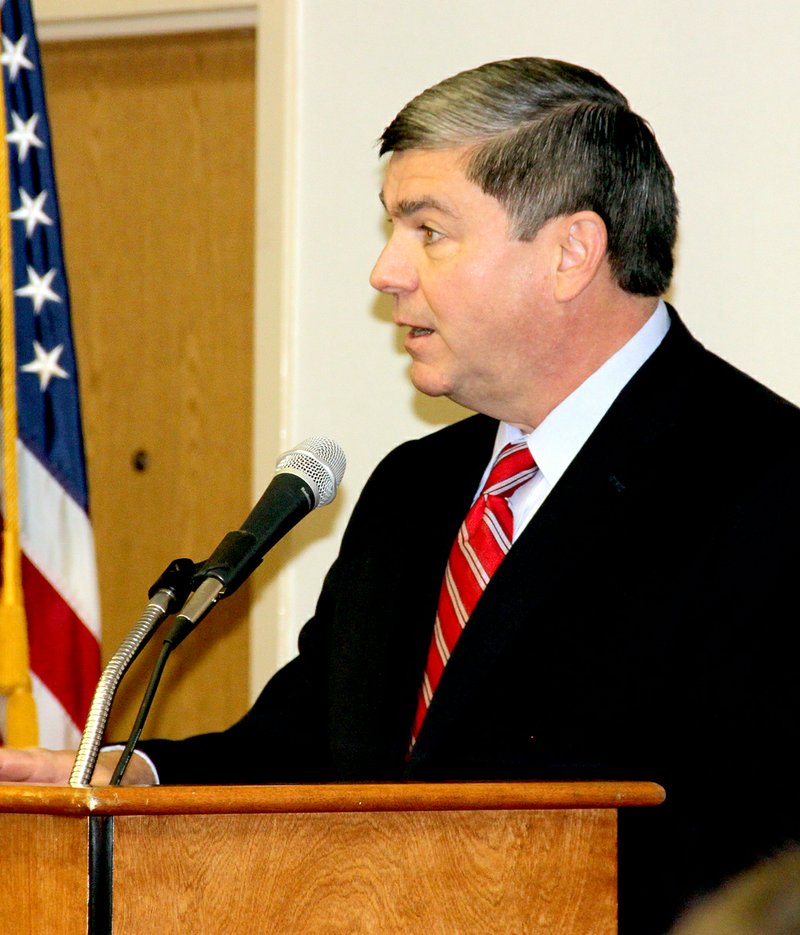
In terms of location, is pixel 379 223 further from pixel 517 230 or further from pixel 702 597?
pixel 702 597

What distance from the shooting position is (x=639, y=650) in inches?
72.0

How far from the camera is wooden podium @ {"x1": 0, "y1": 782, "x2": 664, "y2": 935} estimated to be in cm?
120

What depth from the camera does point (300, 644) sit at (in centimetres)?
242

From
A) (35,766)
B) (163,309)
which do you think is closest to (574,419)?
(35,766)

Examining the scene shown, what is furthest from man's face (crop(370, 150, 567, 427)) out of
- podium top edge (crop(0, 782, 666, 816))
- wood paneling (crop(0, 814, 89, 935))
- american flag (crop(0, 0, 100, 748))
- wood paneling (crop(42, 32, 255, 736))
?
wood paneling (crop(42, 32, 255, 736))

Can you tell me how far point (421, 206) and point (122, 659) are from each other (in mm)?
986

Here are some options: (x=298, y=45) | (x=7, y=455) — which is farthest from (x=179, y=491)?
(x=298, y=45)

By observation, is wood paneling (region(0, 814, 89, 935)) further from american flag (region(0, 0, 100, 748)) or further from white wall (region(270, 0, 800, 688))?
white wall (region(270, 0, 800, 688))

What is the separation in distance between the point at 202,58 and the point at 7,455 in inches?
52.3

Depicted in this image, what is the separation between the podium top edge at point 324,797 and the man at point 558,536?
1.25 feet

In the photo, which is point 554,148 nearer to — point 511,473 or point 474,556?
point 511,473

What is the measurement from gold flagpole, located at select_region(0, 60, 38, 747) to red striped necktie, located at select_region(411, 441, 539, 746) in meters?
0.94

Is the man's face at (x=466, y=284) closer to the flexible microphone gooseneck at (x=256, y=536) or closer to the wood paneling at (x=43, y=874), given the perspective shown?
the flexible microphone gooseneck at (x=256, y=536)

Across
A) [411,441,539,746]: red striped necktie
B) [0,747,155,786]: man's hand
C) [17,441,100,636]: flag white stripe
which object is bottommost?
[17,441,100,636]: flag white stripe
